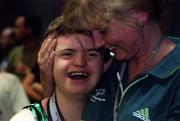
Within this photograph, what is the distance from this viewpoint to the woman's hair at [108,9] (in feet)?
5.40

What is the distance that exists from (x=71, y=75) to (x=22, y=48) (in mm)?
2776

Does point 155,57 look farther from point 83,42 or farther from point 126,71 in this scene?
point 83,42

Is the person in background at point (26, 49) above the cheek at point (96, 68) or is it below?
below

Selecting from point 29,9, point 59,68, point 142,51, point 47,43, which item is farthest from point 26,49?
point 29,9

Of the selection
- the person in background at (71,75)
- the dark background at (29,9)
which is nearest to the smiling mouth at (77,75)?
the person in background at (71,75)

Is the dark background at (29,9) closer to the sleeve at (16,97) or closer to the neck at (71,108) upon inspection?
the sleeve at (16,97)

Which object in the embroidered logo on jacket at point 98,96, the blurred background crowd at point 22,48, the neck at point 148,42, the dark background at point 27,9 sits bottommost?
the dark background at point 27,9

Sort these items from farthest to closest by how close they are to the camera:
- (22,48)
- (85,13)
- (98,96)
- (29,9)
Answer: (29,9) < (22,48) < (98,96) < (85,13)

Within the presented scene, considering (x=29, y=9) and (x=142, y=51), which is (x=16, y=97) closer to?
(x=142, y=51)

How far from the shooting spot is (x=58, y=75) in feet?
6.34

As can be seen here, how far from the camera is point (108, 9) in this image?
1.67m

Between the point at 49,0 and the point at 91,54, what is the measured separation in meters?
5.89

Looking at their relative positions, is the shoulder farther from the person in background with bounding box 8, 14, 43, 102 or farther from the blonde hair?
the person in background with bounding box 8, 14, 43, 102

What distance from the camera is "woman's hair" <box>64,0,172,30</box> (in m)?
1.65
